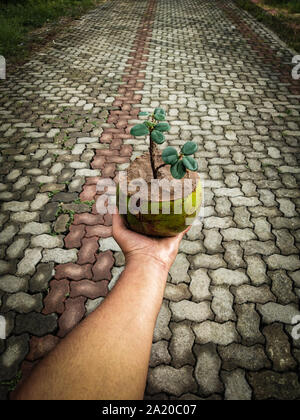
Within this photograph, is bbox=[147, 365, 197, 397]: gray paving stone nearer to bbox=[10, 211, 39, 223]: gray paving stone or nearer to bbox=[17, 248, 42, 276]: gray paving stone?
bbox=[17, 248, 42, 276]: gray paving stone

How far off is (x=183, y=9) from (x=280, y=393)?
50.2ft

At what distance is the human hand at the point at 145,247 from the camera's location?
5.10 feet

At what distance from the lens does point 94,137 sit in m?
3.88

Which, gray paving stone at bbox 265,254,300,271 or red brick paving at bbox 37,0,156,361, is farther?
gray paving stone at bbox 265,254,300,271

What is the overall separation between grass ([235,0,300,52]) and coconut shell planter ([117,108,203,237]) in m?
8.25

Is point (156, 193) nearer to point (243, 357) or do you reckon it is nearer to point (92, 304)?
point (92, 304)

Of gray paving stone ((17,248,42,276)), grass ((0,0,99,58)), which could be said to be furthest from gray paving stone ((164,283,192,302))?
grass ((0,0,99,58))

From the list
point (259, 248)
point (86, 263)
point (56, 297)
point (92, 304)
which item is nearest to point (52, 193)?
point (86, 263)

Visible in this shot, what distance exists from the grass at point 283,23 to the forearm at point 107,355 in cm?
883

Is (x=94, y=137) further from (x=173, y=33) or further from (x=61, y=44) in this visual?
(x=173, y=33)

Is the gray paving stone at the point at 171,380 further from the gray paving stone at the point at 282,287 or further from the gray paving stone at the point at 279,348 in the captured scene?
the gray paving stone at the point at 282,287

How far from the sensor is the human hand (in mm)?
1555

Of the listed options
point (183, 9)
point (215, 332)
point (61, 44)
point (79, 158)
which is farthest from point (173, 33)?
point (215, 332)

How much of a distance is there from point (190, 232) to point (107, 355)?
5.59 feet
